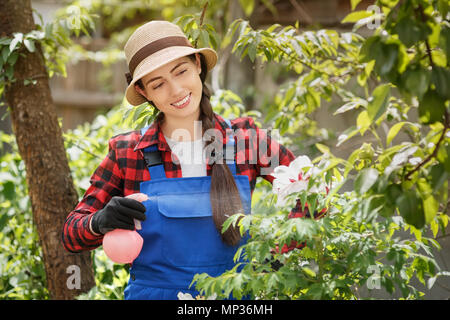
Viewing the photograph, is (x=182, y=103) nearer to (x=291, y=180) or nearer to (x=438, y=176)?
(x=291, y=180)

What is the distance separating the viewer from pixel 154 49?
1433 millimetres

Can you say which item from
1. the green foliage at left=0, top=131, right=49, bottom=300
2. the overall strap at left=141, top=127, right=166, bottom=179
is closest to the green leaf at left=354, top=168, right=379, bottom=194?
the overall strap at left=141, top=127, right=166, bottom=179

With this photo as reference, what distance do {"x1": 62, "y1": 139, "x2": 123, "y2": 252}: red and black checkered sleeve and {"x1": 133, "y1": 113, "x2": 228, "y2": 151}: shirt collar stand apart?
102 mm

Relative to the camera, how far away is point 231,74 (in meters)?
3.91

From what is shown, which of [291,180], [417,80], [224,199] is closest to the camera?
[417,80]

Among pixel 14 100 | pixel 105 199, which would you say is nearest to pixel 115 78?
pixel 14 100

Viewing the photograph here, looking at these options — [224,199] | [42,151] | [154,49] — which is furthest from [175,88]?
[42,151]

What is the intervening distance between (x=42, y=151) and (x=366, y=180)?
1501mm

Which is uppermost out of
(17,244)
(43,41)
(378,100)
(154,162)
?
(43,41)

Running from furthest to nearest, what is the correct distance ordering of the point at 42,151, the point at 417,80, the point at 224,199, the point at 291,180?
1. the point at 42,151
2. the point at 224,199
3. the point at 291,180
4. the point at 417,80

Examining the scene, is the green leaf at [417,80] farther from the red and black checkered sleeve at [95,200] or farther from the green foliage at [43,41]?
the green foliage at [43,41]

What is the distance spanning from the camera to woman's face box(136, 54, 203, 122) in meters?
1.44

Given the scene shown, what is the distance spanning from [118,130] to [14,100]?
66 centimetres

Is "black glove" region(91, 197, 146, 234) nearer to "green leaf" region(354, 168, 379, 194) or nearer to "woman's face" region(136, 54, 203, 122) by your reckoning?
"woman's face" region(136, 54, 203, 122)
